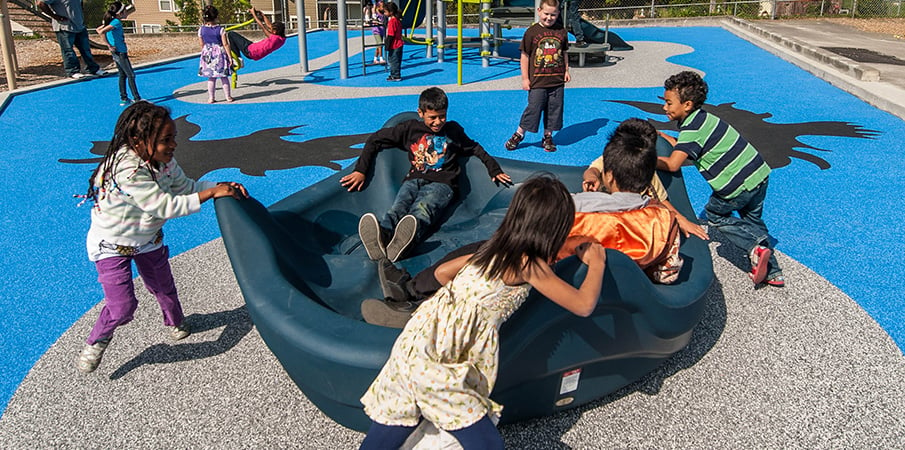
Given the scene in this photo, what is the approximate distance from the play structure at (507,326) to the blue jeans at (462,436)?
0.20 meters

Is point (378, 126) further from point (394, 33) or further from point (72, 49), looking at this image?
point (72, 49)

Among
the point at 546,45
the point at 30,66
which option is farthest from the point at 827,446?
the point at 30,66

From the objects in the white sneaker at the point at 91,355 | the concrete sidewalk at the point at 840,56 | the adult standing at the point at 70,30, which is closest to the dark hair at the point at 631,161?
the white sneaker at the point at 91,355

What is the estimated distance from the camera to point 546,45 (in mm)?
Result: 6008

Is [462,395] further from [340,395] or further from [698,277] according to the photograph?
[698,277]

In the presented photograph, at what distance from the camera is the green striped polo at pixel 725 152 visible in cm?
354

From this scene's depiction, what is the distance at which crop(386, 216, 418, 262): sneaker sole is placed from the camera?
342 cm

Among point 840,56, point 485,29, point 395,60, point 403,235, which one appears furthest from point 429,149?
point 840,56

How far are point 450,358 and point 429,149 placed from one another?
2.38m

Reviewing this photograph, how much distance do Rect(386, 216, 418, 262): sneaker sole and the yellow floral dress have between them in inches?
56.3

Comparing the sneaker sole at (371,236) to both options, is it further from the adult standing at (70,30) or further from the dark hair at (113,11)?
A: the adult standing at (70,30)

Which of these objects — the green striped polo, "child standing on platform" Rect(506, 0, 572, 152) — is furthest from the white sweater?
"child standing on platform" Rect(506, 0, 572, 152)

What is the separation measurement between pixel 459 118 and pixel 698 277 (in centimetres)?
558

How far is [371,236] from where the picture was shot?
3299mm
